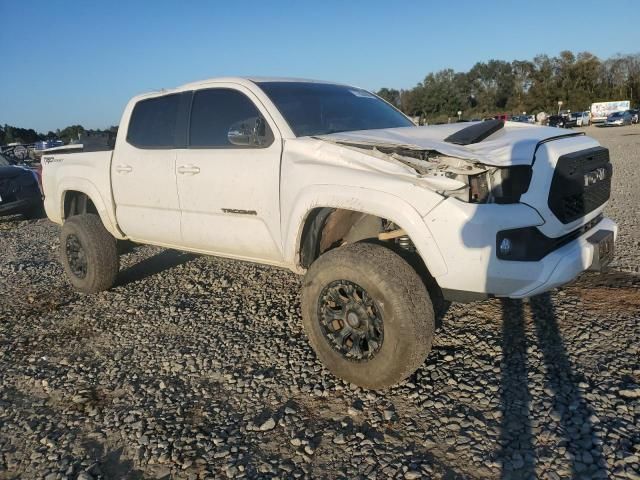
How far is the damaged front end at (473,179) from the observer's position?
9.29ft

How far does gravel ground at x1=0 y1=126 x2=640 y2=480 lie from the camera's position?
2541 mm

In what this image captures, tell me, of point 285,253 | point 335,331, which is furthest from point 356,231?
point 335,331

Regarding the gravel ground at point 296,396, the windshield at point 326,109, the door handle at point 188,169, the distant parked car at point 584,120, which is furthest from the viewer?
the distant parked car at point 584,120

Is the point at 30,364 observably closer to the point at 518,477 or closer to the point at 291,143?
the point at 291,143

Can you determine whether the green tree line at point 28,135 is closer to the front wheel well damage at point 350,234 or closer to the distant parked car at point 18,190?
the distant parked car at point 18,190

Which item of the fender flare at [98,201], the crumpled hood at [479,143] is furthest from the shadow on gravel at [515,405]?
the fender flare at [98,201]

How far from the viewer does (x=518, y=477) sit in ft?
7.63

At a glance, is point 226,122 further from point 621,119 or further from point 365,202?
point 621,119

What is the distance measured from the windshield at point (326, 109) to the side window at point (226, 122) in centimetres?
20

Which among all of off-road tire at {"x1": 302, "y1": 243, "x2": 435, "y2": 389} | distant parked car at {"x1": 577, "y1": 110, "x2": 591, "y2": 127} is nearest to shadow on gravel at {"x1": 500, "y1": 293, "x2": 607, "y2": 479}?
off-road tire at {"x1": 302, "y1": 243, "x2": 435, "y2": 389}

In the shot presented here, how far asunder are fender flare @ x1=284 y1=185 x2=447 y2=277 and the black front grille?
756 mm

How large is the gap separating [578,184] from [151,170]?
11.3 ft

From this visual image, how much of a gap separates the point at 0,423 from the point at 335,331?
2114 millimetres

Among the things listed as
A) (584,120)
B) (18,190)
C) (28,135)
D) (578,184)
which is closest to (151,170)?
(578,184)
